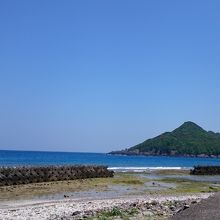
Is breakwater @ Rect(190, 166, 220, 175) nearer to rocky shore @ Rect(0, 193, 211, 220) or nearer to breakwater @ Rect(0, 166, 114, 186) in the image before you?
breakwater @ Rect(0, 166, 114, 186)

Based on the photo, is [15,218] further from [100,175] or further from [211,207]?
[100,175]

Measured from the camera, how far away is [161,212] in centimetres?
1892

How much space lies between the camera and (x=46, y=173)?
44.3 metres

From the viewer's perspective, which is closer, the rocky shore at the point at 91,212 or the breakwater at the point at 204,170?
the rocky shore at the point at 91,212

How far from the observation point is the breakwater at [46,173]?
130ft

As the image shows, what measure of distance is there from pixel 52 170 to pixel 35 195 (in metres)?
14.6

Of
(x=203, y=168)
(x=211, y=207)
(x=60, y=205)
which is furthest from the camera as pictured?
(x=203, y=168)

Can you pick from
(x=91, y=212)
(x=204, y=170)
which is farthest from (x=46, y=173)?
(x=204, y=170)

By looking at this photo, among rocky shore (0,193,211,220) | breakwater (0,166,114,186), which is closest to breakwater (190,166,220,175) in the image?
breakwater (0,166,114,186)

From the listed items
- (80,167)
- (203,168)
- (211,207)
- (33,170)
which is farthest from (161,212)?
(203,168)

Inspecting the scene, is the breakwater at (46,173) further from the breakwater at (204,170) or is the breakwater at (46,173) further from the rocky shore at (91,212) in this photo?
the breakwater at (204,170)

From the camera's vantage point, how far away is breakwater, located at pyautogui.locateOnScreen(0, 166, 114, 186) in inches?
1557

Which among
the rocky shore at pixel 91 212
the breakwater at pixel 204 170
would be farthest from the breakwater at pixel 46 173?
the breakwater at pixel 204 170

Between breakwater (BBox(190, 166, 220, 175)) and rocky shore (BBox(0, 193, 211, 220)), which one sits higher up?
breakwater (BBox(190, 166, 220, 175))
